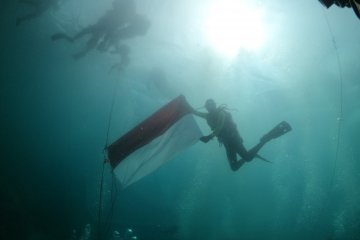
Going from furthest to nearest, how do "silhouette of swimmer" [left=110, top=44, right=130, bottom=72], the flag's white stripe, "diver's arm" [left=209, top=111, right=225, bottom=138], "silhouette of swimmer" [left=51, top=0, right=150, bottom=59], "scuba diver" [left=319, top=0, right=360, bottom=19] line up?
"silhouette of swimmer" [left=110, top=44, right=130, bottom=72] → "silhouette of swimmer" [left=51, top=0, right=150, bottom=59] → the flag's white stripe → "diver's arm" [left=209, top=111, right=225, bottom=138] → "scuba diver" [left=319, top=0, right=360, bottom=19]

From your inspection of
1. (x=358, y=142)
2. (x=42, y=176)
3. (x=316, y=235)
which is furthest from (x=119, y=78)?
(x=316, y=235)

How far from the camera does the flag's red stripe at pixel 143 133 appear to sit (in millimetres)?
7980

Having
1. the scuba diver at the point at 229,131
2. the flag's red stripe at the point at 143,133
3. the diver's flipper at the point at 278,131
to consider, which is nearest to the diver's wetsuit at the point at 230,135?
the scuba diver at the point at 229,131

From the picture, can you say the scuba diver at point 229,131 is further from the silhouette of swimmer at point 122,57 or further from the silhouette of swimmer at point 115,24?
the silhouette of swimmer at point 122,57

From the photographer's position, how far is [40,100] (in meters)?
51.1

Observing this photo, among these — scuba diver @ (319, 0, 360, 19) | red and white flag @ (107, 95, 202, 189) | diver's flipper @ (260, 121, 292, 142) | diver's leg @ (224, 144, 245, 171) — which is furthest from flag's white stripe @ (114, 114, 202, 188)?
scuba diver @ (319, 0, 360, 19)

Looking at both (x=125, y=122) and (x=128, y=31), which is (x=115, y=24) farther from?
(x=125, y=122)

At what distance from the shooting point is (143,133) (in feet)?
26.3

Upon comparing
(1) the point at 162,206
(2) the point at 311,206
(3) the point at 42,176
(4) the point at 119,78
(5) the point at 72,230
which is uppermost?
(4) the point at 119,78

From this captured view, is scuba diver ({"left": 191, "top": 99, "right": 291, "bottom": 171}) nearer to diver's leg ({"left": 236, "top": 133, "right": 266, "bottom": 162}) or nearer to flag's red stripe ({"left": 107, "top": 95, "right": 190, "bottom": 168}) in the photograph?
diver's leg ({"left": 236, "top": 133, "right": 266, "bottom": 162})

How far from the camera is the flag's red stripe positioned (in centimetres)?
798

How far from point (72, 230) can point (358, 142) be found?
54.4 m

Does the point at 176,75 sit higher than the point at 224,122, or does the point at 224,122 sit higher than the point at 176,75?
the point at 224,122

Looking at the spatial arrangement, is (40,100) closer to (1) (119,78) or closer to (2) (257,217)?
(1) (119,78)
